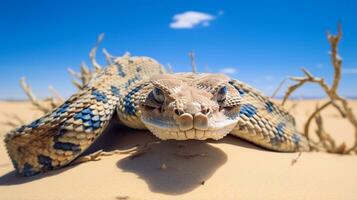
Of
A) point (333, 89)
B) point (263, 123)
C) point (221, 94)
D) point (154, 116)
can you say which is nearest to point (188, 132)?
point (154, 116)

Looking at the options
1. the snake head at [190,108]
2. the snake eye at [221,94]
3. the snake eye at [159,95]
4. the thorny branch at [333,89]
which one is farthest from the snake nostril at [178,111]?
the thorny branch at [333,89]

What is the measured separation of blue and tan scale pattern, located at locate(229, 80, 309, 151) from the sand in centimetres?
20

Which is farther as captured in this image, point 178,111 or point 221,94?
point 221,94

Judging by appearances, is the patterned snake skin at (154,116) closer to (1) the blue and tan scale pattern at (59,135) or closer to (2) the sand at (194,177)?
(1) the blue and tan scale pattern at (59,135)

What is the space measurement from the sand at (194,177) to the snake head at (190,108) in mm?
396

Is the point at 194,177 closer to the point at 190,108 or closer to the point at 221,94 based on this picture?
the point at 190,108

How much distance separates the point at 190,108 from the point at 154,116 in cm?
43

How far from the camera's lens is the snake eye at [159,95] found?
8.98ft

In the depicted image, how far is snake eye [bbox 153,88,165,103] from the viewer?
8.98ft

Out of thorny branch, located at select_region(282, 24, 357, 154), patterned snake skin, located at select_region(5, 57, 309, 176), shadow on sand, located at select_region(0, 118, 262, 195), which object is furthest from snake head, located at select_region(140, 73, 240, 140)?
thorny branch, located at select_region(282, 24, 357, 154)

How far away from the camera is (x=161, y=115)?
263 centimetres

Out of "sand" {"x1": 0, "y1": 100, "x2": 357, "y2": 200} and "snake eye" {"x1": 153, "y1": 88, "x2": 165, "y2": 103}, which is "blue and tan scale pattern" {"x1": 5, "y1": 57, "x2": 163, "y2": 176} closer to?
"sand" {"x1": 0, "y1": 100, "x2": 357, "y2": 200}

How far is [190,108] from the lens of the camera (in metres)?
2.41

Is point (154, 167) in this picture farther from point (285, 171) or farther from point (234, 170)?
point (285, 171)
